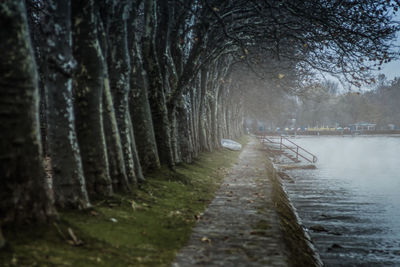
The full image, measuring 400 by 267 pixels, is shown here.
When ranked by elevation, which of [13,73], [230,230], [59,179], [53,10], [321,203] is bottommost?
[321,203]

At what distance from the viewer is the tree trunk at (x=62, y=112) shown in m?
5.96

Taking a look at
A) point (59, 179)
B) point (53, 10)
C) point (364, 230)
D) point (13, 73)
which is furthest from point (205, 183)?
point (13, 73)

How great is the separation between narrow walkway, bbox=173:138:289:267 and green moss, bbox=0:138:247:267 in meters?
0.29

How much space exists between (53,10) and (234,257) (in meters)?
4.81

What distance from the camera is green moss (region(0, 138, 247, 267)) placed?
4359mm

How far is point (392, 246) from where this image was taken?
9477mm

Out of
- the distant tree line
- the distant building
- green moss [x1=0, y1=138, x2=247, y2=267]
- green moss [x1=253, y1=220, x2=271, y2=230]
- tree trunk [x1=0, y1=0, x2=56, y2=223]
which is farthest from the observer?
the distant building

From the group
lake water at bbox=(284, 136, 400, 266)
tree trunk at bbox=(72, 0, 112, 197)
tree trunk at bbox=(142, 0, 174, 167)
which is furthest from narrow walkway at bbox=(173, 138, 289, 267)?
tree trunk at bbox=(142, 0, 174, 167)

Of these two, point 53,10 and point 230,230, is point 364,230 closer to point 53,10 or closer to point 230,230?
point 230,230

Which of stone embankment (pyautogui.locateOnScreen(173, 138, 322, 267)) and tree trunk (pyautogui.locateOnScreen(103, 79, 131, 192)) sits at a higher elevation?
tree trunk (pyautogui.locateOnScreen(103, 79, 131, 192))

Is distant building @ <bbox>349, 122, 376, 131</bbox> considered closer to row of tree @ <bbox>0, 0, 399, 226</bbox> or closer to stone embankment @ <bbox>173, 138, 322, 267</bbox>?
row of tree @ <bbox>0, 0, 399, 226</bbox>

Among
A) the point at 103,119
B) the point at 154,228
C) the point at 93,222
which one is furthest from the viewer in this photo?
the point at 103,119

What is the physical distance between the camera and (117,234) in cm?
575

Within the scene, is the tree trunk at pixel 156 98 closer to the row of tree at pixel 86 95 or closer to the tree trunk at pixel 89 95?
the row of tree at pixel 86 95
